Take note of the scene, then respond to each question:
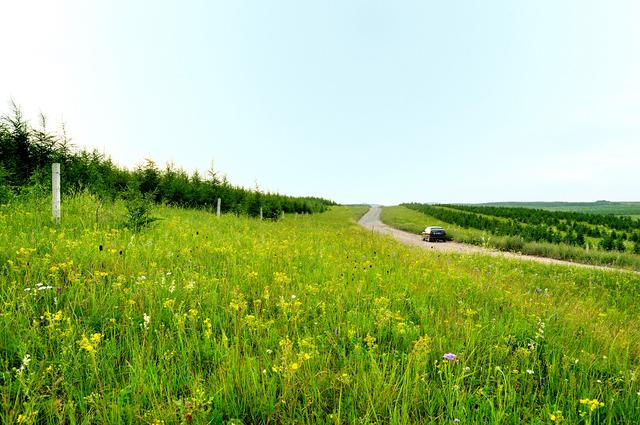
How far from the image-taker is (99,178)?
18297 mm

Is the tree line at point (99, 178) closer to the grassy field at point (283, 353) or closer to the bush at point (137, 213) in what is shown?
the bush at point (137, 213)

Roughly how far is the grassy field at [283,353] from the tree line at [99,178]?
652cm

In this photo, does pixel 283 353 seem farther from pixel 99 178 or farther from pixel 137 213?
pixel 99 178

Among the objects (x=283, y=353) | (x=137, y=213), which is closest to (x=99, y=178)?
(x=137, y=213)

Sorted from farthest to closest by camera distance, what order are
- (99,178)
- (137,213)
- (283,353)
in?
(99,178) < (137,213) < (283,353)

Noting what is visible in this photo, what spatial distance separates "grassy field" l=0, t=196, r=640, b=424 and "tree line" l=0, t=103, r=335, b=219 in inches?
257

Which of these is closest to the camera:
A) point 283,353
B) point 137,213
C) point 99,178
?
point 283,353

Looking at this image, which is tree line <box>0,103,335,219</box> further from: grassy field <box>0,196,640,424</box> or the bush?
grassy field <box>0,196,640,424</box>

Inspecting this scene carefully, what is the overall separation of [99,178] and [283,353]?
19981 mm

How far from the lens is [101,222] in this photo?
9.03m

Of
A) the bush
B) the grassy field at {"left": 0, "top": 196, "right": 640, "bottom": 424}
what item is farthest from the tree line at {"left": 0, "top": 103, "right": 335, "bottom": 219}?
the grassy field at {"left": 0, "top": 196, "right": 640, "bottom": 424}

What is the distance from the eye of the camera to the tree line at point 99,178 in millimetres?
15196

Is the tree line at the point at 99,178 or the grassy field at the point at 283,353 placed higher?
the tree line at the point at 99,178

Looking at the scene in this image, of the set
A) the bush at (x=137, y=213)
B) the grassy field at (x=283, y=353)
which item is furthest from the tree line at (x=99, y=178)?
the grassy field at (x=283, y=353)
